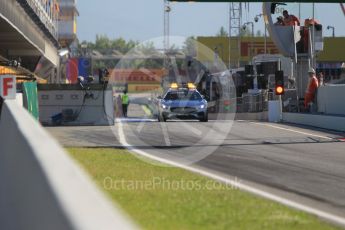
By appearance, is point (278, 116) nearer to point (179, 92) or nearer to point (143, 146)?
point (179, 92)

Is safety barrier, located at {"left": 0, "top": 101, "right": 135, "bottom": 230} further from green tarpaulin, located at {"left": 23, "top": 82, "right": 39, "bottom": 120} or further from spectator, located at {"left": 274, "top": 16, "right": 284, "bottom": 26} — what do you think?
spectator, located at {"left": 274, "top": 16, "right": 284, "bottom": 26}

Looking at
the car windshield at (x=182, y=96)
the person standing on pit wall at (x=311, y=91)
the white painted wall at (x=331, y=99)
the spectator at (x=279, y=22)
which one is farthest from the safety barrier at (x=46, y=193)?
the spectator at (x=279, y=22)

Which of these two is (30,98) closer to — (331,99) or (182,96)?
(182,96)

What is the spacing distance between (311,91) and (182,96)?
20.3 ft

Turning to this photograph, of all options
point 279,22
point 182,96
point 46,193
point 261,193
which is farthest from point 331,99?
point 46,193

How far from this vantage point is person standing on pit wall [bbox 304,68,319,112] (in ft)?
84.3

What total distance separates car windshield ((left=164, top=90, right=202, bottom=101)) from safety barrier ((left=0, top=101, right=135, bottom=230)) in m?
23.1

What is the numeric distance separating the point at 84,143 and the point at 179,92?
14.6 meters

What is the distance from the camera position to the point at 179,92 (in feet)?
101

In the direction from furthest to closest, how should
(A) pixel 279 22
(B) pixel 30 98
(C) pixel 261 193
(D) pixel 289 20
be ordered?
(A) pixel 279 22
(D) pixel 289 20
(B) pixel 30 98
(C) pixel 261 193

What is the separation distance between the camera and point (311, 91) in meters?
26.2

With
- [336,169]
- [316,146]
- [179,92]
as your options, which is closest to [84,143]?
[316,146]

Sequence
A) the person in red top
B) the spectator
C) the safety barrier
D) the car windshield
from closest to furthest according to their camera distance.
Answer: the safety barrier, the car windshield, the person in red top, the spectator

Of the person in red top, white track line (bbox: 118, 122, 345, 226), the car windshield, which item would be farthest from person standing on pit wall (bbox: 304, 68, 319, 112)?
white track line (bbox: 118, 122, 345, 226)
